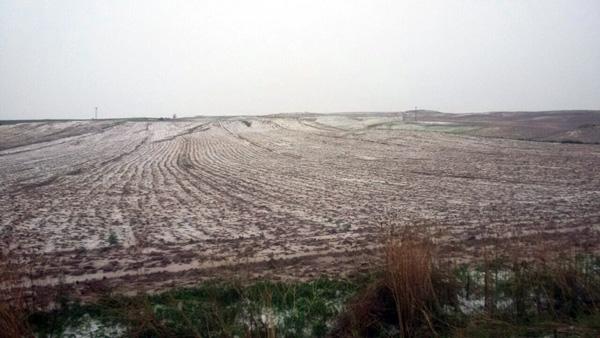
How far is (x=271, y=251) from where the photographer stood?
7105 millimetres

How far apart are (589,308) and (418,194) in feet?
22.8

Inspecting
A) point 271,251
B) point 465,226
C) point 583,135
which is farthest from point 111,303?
point 583,135

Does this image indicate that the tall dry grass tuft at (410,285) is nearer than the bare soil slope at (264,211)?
Yes

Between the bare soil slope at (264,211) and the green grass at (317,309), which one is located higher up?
the bare soil slope at (264,211)

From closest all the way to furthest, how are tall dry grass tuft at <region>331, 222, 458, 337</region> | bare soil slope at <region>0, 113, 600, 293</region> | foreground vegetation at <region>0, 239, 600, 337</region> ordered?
foreground vegetation at <region>0, 239, 600, 337</region> < tall dry grass tuft at <region>331, 222, 458, 337</region> < bare soil slope at <region>0, 113, 600, 293</region>

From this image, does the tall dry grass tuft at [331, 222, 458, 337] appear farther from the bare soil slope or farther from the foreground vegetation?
the bare soil slope

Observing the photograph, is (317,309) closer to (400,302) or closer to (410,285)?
(400,302)

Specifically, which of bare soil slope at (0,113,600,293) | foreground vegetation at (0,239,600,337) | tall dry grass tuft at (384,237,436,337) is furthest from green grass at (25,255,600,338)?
bare soil slope at (0,113,600,293)

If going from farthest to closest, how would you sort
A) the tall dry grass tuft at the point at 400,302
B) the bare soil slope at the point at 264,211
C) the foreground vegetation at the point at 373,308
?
1. the bare soil slope at the point at 264,211
2. the tall dry grass tuft at the point at 400,302
3. the foreground vegetation at the point at 373,308

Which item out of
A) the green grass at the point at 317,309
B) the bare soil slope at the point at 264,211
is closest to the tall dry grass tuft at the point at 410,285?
the green grass at the point at 317,309

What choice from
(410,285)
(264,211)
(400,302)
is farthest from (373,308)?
(264,211)

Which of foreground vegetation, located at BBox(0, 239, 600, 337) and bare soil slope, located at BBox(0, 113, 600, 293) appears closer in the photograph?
foreground vegetation, located at BBox(0, 239, 600, 337)

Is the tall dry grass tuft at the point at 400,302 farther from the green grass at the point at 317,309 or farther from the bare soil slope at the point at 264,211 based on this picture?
the bare soil slope at the point at 264,211

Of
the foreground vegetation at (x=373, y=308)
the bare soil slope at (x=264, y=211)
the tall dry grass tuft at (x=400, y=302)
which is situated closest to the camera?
the foreground vegetation at (x=373, y=308)
